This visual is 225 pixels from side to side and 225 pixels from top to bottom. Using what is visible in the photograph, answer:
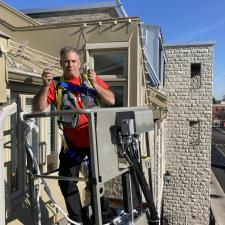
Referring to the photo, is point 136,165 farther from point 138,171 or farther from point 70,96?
point 70,96

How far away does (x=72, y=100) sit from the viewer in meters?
2.94

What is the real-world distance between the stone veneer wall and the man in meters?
13.1

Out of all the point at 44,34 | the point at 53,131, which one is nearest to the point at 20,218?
the point at 53,131

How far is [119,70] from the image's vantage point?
7.02 m

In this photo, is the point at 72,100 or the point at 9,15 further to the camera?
the point at 9,15

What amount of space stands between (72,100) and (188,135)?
1358 centimetres

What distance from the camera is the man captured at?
282 cm

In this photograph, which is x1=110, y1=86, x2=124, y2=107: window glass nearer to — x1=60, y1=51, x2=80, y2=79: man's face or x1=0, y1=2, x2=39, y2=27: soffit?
x1=0, y1=2, x2=39, y2=27: soffit

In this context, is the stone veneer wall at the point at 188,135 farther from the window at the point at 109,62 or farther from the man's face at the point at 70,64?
the man's face at the point at 70,64

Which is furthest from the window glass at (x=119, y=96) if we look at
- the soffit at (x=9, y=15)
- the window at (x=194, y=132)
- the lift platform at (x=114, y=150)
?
the window at (x=194, y=132)

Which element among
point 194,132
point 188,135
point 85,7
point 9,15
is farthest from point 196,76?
point 9,15

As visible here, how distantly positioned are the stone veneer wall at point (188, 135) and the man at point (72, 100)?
13.1 meters

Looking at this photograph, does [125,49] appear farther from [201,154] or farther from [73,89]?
[201,154]

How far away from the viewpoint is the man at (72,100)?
2.82 m
